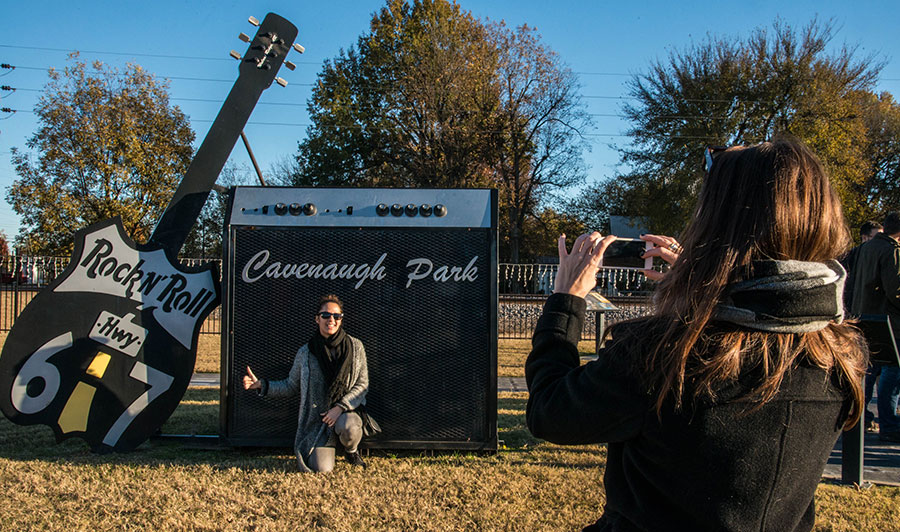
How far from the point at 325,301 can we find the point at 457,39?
1012 inches

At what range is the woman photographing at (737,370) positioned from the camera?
117 cm

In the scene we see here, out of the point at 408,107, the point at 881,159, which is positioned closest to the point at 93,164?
the point at 408,107

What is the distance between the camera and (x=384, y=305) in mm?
4809

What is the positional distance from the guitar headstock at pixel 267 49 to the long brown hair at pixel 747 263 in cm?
538

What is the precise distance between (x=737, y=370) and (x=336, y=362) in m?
3.64

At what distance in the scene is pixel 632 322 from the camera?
1.27 metres

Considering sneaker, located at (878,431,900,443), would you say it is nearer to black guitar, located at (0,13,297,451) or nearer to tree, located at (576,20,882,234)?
black guitar, located at (0,13,297,451)

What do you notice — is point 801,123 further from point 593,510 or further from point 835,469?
point 593,510

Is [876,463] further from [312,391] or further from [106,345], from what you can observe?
[106,345]

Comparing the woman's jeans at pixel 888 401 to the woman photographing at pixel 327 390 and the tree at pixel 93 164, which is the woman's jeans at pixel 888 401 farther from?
the tree at pixel 93 164

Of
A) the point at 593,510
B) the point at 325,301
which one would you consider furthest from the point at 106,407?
the point at 593,510

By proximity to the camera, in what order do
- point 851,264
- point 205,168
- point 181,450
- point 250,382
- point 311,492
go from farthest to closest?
point 851,264 → point 205,168 → point 181,450 → point 250,382 → point 311,492

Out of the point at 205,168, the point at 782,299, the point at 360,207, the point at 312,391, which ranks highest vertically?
the point at 205,168

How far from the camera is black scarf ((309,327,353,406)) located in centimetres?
446
